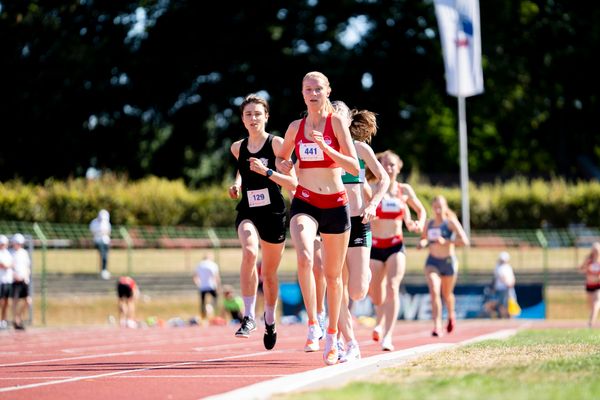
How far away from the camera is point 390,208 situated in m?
14.5

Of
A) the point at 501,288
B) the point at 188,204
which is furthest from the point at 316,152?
the point at 188,204

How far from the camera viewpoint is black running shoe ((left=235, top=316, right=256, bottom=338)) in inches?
436

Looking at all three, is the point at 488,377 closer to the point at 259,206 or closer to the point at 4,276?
the point at 259,206

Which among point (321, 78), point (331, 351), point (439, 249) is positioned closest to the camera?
point (331, 351)

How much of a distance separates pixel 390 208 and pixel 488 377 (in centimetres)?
679

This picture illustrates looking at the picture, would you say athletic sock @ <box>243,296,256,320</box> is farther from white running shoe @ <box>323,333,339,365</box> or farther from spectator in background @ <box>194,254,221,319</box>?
spectator in background @ <box>194,254,221,319</box>

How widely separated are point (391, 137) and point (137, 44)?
12599mm

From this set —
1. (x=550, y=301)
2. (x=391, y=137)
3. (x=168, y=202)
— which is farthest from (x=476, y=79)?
(x=391, y=137)

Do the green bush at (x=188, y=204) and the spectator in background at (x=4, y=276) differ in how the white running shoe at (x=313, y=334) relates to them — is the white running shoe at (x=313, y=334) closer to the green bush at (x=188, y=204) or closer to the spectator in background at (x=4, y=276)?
the spectator in background at (x=4, y=276)

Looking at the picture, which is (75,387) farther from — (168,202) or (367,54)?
(367,54)

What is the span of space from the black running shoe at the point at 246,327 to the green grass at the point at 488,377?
1768mm

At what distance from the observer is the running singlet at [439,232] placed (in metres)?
17.2

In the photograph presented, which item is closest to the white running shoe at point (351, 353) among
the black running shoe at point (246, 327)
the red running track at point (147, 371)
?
the red running track at point (147, 371)

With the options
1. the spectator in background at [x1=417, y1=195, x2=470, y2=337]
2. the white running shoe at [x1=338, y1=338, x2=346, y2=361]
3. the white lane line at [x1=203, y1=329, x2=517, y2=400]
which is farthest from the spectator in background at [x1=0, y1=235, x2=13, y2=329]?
the white lane line at [x1=203, y1=329, x2=517, y2=400]
